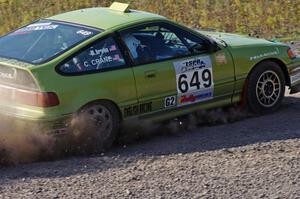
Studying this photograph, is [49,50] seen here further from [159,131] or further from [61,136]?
[159,131]

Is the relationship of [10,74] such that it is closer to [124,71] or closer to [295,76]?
[124,71]

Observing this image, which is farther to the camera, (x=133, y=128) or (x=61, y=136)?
(x=133, y=128)

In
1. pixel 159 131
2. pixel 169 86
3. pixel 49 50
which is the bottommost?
pixel 159 131

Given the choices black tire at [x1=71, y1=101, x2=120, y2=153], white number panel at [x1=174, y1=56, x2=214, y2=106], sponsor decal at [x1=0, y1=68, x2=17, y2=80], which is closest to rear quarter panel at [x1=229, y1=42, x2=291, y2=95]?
white number panel at [x1=174, y1=56, x2=214, y2=106]

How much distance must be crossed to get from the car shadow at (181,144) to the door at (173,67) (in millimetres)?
427

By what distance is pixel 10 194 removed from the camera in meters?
6.20

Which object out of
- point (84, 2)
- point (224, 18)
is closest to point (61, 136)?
point (224, 18)

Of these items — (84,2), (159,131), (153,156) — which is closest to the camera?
(153,156)

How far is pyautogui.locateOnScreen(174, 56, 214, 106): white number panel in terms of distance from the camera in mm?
8305

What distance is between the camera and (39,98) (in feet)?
23.9

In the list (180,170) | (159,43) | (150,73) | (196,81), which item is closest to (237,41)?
(196,81)

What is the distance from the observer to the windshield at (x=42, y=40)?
25.0ft

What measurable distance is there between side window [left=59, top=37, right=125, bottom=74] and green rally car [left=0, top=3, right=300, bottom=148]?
0.04ft

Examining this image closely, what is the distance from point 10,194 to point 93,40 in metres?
2.26
